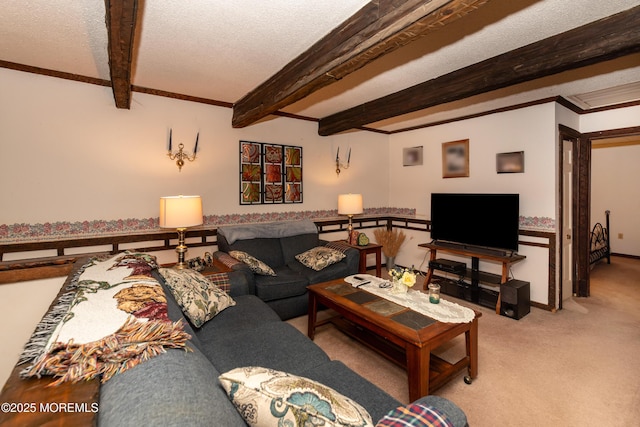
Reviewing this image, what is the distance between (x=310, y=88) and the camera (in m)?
2.41

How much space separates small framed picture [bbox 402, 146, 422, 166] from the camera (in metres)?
4.86

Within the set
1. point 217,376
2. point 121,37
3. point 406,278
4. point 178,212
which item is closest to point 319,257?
point 406,278

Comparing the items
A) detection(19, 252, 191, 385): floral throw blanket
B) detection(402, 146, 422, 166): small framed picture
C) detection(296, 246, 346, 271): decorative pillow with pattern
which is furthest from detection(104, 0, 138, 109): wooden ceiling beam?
detection(402, 146, 422, 166): small framed picture

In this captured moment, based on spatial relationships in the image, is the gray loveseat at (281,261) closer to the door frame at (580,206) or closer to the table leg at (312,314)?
the table leg at (312,314)

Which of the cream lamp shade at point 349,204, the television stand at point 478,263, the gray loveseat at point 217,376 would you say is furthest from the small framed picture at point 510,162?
the gray loveseat at point 217,376

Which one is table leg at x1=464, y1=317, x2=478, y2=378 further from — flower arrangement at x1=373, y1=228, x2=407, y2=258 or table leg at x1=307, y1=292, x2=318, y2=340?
flower arrangement at x1=373, y1=228, x2=407, y2=258

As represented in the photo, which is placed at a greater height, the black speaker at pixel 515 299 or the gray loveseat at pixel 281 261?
the gray loveseat at pixel 281 261

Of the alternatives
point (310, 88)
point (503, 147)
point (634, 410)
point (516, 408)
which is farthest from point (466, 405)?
point (503, 147)

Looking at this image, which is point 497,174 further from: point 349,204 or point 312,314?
point 312,314

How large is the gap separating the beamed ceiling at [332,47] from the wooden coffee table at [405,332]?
5.66 feet

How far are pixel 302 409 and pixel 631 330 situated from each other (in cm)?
377

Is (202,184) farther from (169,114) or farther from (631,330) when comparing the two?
(631,330)

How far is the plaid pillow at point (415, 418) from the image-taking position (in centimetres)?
86

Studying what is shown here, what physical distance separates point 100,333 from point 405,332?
160 centimetres
